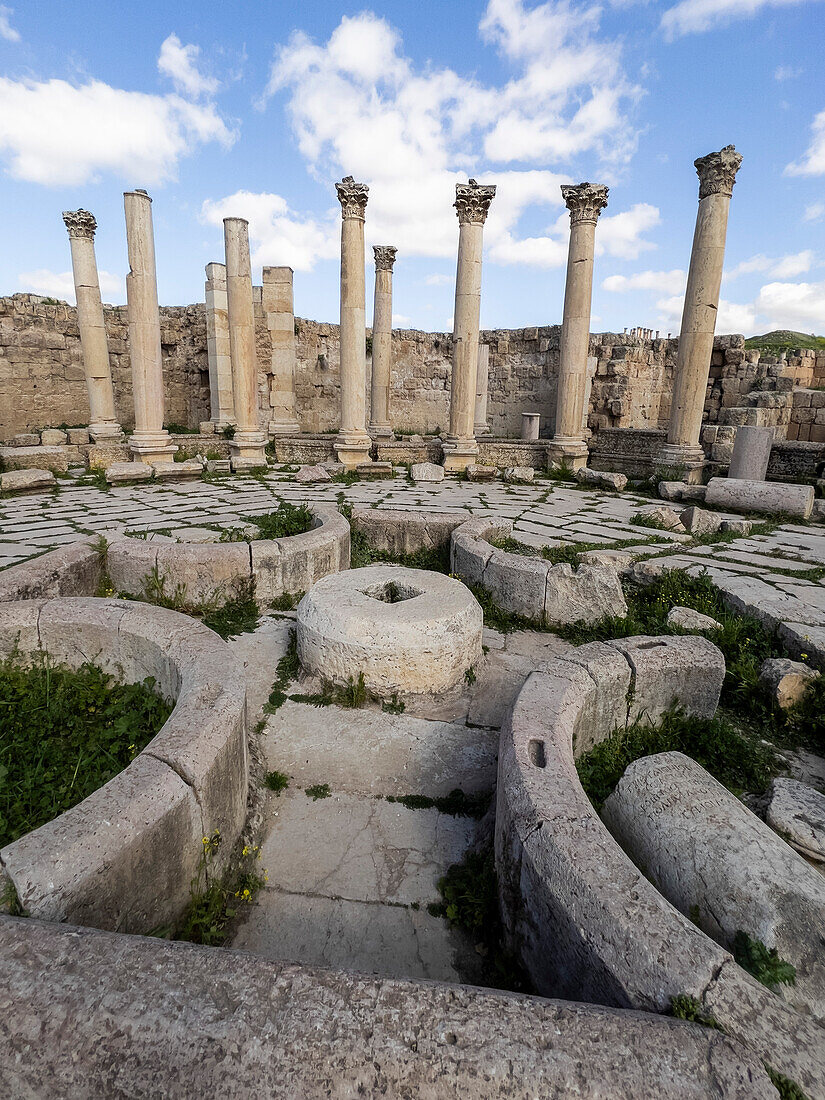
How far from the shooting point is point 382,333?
1644cm

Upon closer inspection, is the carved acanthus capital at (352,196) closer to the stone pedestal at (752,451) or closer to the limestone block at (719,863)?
the stone pedestal at (752,451)

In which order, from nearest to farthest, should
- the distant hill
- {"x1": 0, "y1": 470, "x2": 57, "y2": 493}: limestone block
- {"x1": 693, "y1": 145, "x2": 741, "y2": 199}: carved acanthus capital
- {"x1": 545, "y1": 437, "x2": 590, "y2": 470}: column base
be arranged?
{"x1": 0, "y1": 470, "x2": 57, "y2": 493}: limestone block → {"x1": 693, "y1": 145, "x2": 741, "y2": 199}: carved acanthus capital → {"x1": 545, "y1": 437, "x2": 590, "y2": 470}: column base → the distant hill

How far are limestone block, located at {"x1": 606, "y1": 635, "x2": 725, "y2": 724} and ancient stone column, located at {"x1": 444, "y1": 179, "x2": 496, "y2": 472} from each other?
8.57 meters

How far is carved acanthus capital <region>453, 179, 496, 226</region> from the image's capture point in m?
11.0

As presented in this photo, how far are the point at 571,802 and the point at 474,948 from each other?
70 cm

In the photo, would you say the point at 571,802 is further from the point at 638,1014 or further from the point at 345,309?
the point at 345,309

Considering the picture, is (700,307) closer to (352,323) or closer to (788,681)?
(352,323)

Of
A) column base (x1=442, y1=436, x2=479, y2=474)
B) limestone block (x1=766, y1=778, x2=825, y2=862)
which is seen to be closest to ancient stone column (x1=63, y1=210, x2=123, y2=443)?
column base (x1=442, y1=436, x2=479, y2=474)

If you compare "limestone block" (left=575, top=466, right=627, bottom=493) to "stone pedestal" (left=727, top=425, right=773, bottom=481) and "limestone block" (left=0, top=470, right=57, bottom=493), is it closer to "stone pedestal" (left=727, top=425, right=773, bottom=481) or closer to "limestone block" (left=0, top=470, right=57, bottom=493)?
"stone pedestal" (left=727, top=425, right=773, bottom=481)

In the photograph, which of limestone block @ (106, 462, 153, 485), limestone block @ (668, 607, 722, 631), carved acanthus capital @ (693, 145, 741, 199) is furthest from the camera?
limestone block @ (106, 462, 153, 485)

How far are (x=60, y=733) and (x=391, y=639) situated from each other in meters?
1.86

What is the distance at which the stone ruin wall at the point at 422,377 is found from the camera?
50.1 ft

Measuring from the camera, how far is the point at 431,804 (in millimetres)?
2975

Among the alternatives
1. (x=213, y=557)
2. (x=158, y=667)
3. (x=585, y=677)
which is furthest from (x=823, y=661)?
(x=213, y=557)
